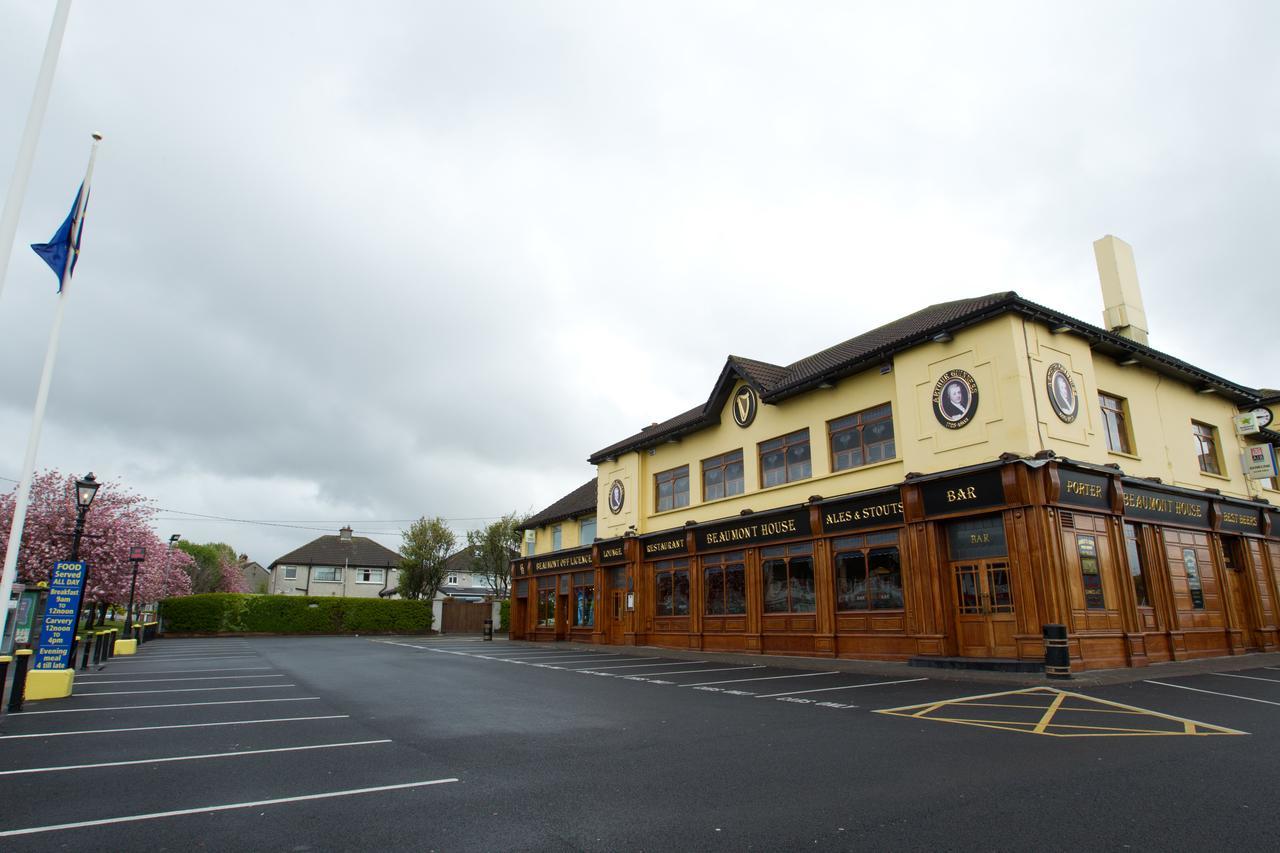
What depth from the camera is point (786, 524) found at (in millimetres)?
21594

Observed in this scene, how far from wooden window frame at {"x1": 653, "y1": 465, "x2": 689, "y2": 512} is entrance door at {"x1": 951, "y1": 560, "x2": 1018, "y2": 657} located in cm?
1199

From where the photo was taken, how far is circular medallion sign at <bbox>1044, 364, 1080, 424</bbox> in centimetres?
1645

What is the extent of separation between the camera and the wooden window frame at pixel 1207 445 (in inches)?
859

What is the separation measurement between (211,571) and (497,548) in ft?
113

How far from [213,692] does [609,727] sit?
8984 millimetres

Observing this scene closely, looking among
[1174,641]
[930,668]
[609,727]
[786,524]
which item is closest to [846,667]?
[930,668]

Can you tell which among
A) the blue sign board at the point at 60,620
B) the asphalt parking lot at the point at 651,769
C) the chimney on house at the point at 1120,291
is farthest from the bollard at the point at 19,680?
the chimney on house at the point at 1120,291

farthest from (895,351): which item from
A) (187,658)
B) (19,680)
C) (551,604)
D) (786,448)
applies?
(187,658)

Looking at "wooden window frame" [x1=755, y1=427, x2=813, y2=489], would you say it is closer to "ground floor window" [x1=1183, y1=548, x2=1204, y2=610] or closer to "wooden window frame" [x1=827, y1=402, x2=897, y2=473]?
"wooden window frame" [x1=827, y1=402, x2=897, y2=473]

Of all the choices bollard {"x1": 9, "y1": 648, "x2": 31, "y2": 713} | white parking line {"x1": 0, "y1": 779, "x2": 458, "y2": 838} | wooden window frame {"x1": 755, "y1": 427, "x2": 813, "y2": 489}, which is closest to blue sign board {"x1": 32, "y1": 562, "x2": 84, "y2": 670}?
bollard {"x1": 9, "y1": 648, "x2": 31, "y2": 713}

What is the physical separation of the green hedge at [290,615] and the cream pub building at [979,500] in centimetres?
2328

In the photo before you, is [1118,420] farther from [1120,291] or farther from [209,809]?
[209,809]

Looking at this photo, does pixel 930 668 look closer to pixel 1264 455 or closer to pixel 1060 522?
pixel 1060 522

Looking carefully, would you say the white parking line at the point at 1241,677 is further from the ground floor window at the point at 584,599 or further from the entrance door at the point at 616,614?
the ground floor window at the point at 584,599
